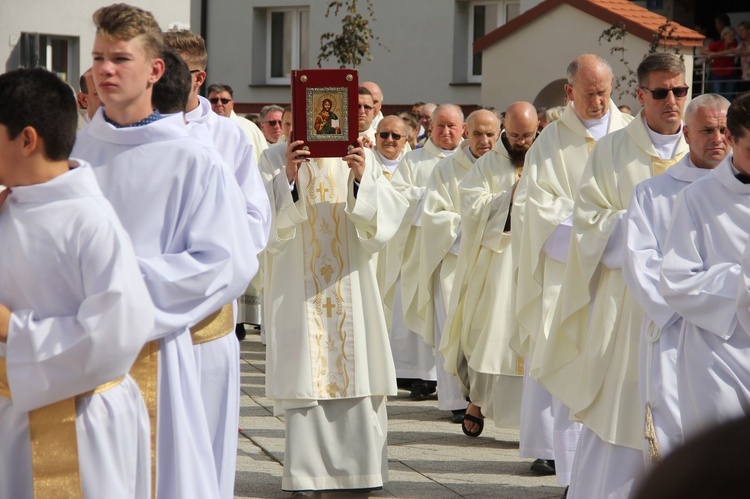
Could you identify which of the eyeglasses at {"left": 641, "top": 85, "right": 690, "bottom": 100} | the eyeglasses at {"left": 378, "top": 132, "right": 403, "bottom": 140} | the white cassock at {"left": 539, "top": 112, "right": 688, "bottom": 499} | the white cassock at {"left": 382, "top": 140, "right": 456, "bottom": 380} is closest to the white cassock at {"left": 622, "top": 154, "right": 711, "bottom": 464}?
the white cassock at {"left": 539, "top": 112, "right": 688, "bottom": 499}

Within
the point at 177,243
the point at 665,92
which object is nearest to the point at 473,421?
the point at 665,92

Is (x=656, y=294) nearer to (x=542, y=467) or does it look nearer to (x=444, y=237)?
(x=542, y=467)

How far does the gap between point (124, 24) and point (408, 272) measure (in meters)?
6.22

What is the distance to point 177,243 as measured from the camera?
11.3 feet

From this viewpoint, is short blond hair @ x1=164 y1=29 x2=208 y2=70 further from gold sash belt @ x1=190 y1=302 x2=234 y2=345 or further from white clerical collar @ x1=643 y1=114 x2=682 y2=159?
white clerical collar @ x1=643 y1=114 x2=682 y2=159

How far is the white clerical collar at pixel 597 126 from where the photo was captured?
6.46 meters

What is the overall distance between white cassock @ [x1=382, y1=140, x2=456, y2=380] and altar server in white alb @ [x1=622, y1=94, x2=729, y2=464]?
4.65 meters

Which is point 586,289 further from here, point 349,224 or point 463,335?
point 463,335

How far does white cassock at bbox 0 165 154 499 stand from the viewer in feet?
9.17

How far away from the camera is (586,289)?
5496mm

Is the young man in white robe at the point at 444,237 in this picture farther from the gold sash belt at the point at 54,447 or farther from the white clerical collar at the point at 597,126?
the gold sash belt at the point at 54,447

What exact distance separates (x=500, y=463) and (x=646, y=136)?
239 centimetres

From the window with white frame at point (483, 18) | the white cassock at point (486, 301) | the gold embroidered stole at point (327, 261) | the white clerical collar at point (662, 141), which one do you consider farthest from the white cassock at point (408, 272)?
the window with white frame at point (483, 18)

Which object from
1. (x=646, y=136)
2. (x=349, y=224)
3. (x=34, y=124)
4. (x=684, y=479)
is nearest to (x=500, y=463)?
(x=349, y=224)
